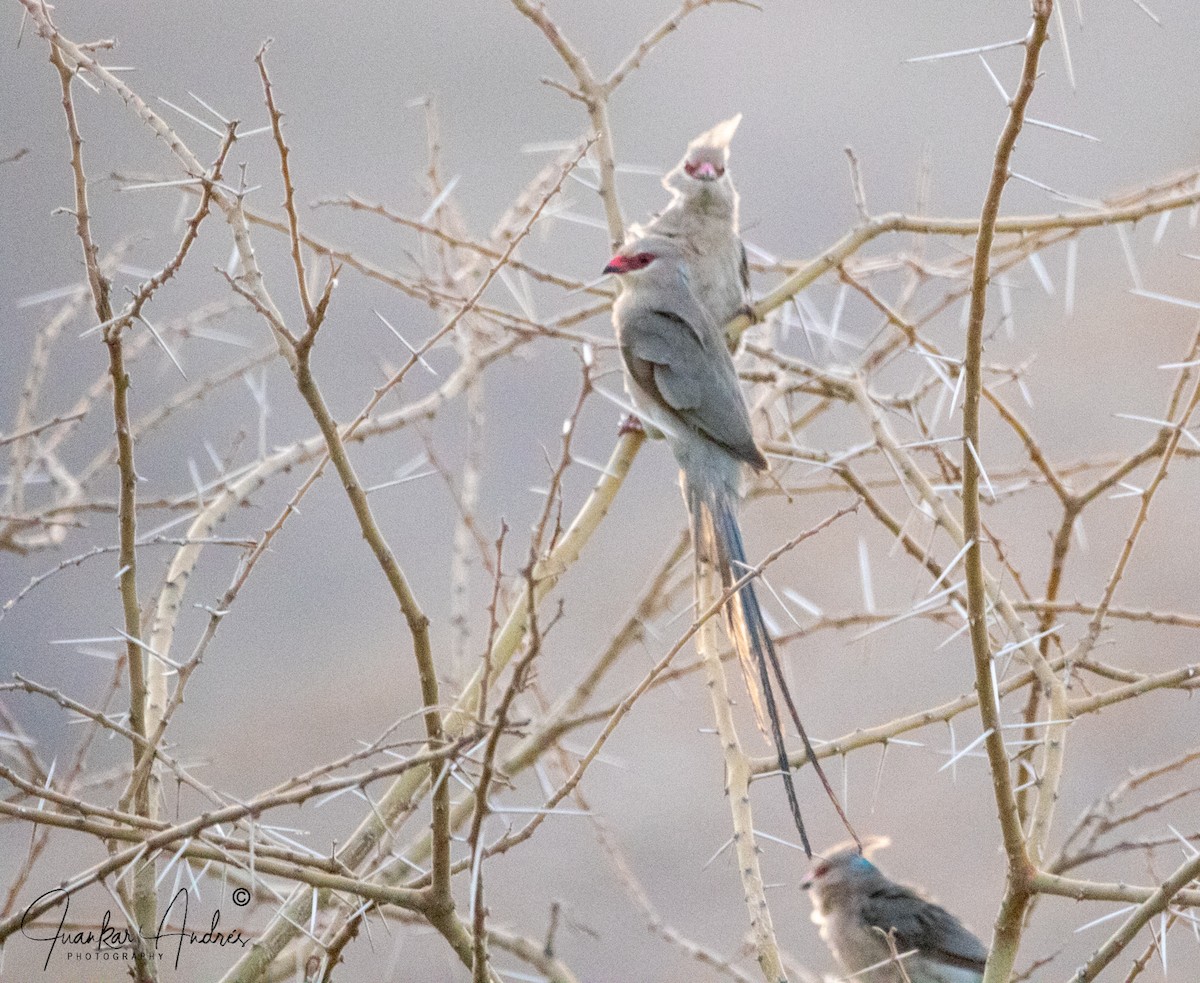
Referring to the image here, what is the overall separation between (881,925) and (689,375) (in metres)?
1.19

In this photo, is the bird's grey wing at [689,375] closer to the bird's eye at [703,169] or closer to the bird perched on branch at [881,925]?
the bird's eye at [703,169]

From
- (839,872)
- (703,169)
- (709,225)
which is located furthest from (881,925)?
(703,169)

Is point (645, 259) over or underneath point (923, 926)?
over

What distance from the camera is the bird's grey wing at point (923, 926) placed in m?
2.41

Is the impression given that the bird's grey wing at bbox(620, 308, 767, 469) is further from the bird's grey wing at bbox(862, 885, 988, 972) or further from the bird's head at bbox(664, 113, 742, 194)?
the bird's grey wing at bbox(862, 885, 988, 972)

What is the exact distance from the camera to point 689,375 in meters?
2.39

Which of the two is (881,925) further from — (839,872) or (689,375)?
(689,375)

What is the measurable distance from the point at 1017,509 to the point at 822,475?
2.44 m

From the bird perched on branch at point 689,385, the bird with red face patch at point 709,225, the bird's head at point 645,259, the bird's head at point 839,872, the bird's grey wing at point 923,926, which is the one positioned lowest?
the bird's grey wing at point 923,926

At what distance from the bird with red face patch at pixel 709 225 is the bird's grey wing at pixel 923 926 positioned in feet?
4.26

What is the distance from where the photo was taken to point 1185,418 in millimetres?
1228

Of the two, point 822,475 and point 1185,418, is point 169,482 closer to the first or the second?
point 822,475

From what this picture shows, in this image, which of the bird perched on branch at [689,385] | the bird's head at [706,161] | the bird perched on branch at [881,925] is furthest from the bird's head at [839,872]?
the bird's head at [706,161]

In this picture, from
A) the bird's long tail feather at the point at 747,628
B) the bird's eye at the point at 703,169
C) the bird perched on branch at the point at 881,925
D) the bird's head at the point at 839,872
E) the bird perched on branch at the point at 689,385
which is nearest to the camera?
the bird's long tail feather at the point at 747,628
